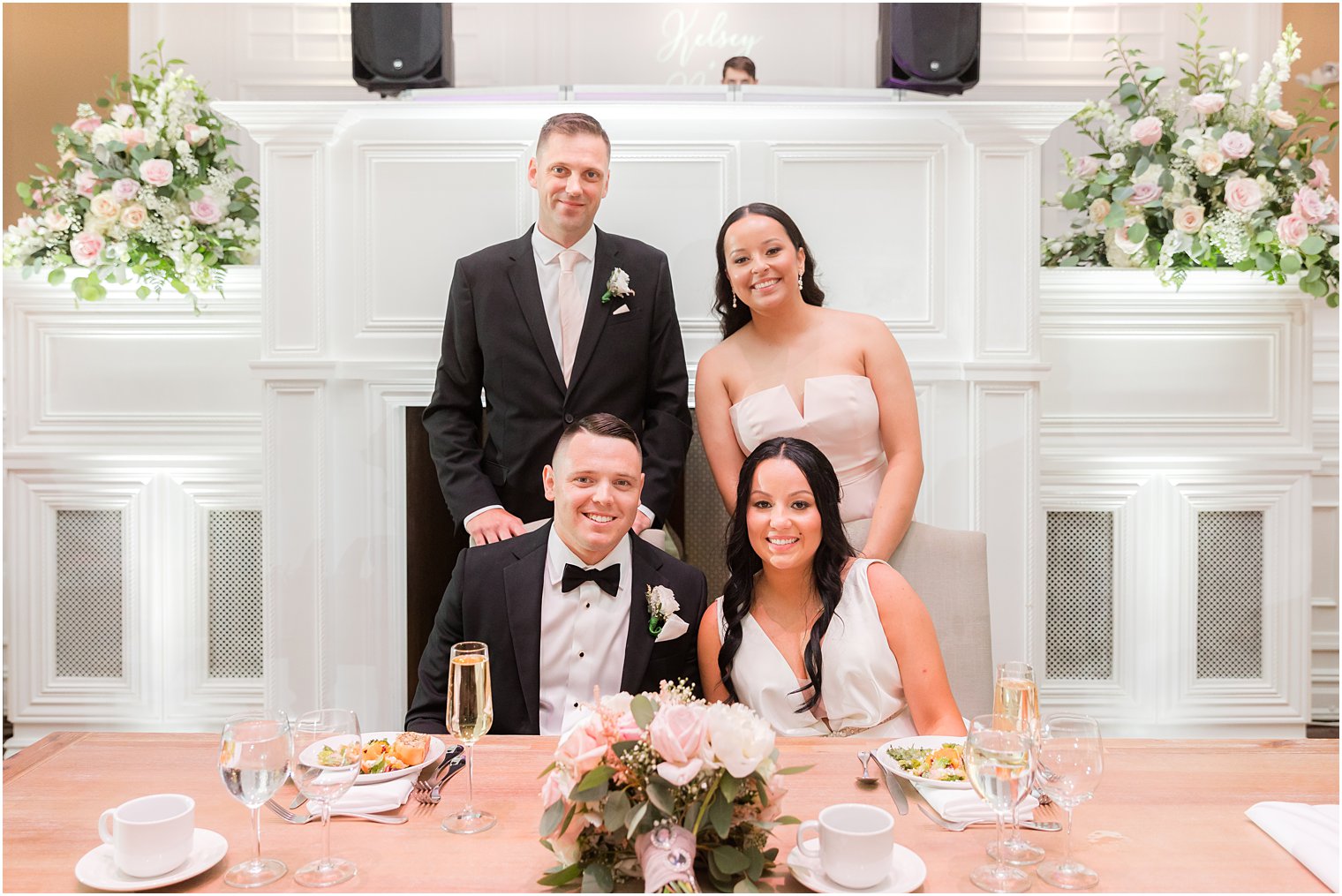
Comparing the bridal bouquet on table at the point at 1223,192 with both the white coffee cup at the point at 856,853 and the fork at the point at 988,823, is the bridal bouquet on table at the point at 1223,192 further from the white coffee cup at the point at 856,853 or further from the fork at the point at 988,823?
the white coffee cup at the point at 856,853

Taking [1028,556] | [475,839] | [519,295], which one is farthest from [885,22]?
[475,839]

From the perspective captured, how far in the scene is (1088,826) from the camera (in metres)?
1.38

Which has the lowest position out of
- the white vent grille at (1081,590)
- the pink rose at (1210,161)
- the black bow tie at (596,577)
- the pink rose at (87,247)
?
the white vent grille at (1081,590)

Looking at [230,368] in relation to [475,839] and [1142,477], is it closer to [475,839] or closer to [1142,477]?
[475,839]

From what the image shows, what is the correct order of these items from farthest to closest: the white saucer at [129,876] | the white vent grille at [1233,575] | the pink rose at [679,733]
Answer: the white vent grille at [1233,575] → the white saucer at [129,876] → the pink rose at [679,733]

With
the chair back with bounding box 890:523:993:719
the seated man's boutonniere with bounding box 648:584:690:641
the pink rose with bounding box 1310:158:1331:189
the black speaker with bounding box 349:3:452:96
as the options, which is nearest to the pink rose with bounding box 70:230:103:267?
the black speaker with bounding box 349:3:452:96

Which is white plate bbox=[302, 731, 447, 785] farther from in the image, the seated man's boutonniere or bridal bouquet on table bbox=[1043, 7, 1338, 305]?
bridal bouquet on table bbox=[1043, 7, 1338, 305]

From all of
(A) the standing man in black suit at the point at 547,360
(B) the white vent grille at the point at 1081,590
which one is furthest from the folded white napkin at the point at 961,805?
(B) the white vent grille at the point at 1081,590

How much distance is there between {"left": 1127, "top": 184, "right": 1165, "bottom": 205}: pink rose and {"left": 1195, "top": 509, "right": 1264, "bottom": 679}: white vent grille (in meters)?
1.12

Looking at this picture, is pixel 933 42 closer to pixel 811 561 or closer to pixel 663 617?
pixel 811 561

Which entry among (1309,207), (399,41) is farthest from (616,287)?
(1309,207)

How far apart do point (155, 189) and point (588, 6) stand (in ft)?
7.03

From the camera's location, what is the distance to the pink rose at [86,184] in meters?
3.45

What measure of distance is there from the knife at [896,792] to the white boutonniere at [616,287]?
168 cm
